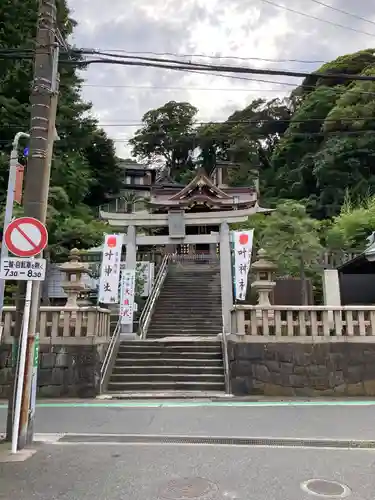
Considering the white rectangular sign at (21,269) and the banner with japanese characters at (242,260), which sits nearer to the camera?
the white rectangular sign at (21,269)

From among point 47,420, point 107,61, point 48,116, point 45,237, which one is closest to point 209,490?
point 45,237

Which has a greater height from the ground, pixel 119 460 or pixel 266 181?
pixel 266 181

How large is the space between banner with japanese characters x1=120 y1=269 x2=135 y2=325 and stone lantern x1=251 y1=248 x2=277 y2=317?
5937 mm

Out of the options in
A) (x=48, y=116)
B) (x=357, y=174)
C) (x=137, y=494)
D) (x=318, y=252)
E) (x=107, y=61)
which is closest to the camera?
(x=137, y=494)

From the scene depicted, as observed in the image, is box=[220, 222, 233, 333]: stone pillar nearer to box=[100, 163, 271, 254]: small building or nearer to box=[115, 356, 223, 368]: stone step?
box=[100, 163, 271, 254]: small building

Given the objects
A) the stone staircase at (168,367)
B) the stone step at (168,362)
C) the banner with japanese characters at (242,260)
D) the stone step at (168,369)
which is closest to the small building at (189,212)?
the banner with japanese characters at (242,260)

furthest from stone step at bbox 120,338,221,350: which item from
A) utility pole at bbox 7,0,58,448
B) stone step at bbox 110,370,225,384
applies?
utility pole at bbox 7,0,58,448

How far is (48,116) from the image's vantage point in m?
6.12

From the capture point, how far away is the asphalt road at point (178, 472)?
3807 millimetres

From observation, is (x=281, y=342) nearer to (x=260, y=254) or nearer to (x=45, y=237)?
(x=260, y=254)

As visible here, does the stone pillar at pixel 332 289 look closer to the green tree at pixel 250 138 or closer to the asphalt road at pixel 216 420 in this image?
the asphalt road at pixel 216 420

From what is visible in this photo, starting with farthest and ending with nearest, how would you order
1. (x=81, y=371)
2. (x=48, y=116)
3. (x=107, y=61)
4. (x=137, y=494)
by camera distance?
1. (x=81, y=371)
2. (x=107, y=61)
3. (x=48, y=116)
4. (x=137, y=494)

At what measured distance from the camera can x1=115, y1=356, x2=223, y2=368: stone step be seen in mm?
11969

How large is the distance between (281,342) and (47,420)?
5762 mm
